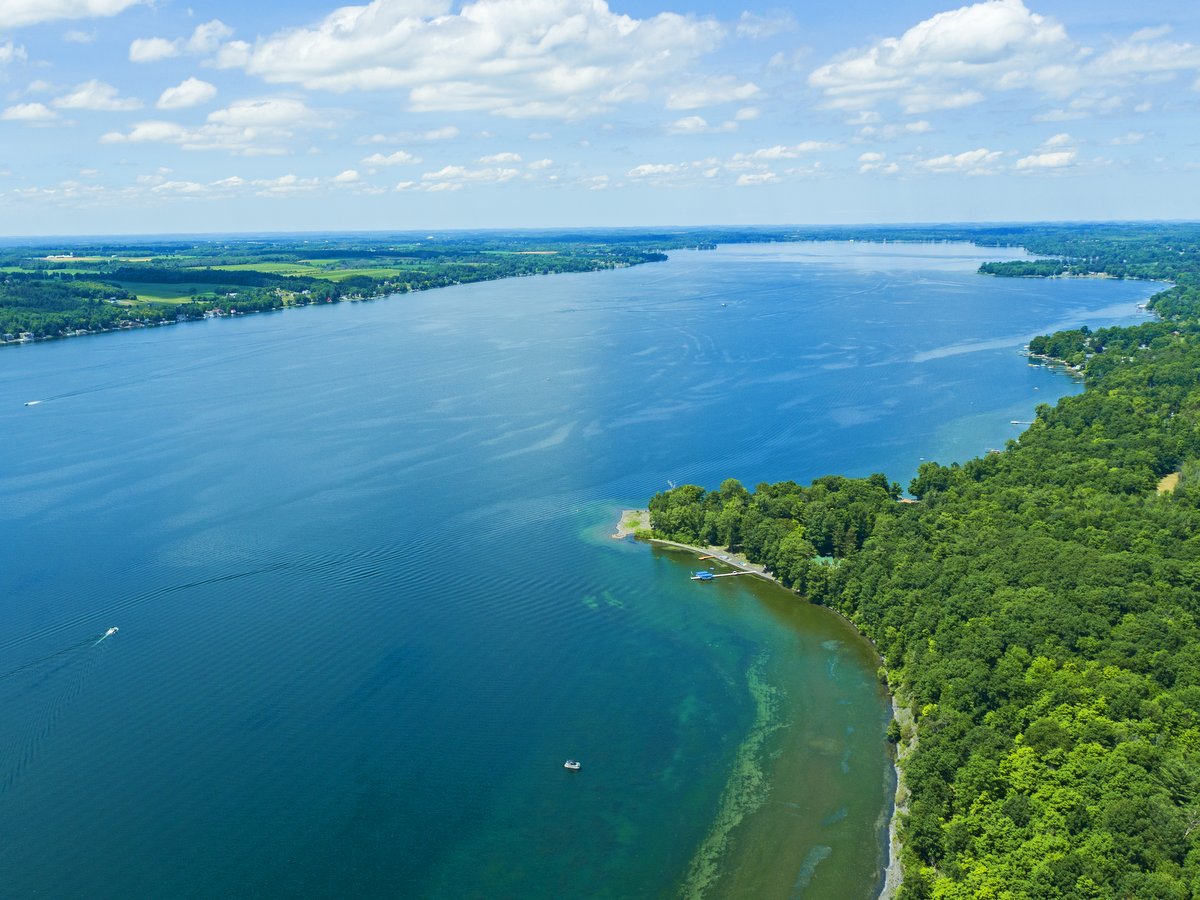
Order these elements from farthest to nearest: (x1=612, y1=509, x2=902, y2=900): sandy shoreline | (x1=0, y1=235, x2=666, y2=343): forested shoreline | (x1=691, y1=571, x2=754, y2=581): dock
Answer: (x1=0, y1=235, x2=666, y2=343): forested shoreline < (x1=691, y1=571, x2=754, y2=581): dock < (x1=612, y1=509, x2=902, y2=900): sandy shoreline

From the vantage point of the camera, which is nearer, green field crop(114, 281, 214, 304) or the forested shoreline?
the forested shoreline

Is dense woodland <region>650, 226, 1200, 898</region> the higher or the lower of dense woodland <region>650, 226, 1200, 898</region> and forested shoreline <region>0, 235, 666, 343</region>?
the lower

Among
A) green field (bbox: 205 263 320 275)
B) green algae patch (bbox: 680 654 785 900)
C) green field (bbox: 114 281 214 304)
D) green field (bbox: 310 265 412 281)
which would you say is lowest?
green algae patch (bbox: 680 654 785 900)

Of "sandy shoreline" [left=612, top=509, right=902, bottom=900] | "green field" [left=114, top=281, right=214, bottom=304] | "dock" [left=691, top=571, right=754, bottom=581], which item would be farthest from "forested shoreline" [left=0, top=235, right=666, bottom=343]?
"dock" [left=691, top=571, right=754, bottom=581]

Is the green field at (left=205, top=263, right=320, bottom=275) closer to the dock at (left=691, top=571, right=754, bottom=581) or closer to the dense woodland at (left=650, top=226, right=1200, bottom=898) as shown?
the dock at (left=691, top=571, right=754, bottom=581)

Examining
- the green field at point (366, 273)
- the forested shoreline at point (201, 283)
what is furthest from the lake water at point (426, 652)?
the green field at point (366, 273)

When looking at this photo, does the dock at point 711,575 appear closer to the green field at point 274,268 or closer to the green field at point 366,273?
the green field at point 366,273

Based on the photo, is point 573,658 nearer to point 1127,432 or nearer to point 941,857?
point 941,857

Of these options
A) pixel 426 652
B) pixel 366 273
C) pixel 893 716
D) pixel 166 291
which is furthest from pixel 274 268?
pixel 893 716

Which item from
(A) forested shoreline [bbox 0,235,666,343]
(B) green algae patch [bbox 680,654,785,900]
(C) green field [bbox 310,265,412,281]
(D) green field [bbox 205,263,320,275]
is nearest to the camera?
(B) green algae patch [bbox 680,654,785,900]
